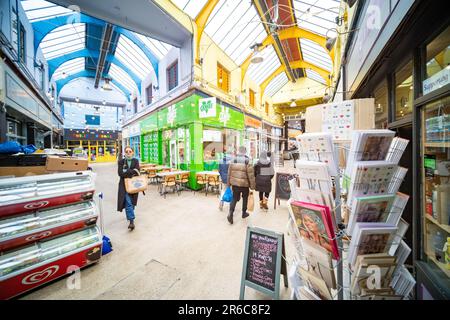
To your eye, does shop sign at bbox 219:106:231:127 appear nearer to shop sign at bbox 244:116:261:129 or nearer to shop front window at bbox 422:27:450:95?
shop sign at bbox 244:116:261:129

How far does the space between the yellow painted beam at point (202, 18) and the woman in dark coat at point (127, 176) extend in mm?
6259

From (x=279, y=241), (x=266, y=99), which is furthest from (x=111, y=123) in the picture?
(x=279, y=241)

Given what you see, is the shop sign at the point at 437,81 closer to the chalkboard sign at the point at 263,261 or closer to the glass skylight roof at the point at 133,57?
the chalkboard sign at the point at 263,261

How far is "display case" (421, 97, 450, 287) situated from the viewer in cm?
163

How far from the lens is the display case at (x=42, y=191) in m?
2.21

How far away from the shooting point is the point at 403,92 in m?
2.54

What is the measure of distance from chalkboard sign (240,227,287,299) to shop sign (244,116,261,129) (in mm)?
11560

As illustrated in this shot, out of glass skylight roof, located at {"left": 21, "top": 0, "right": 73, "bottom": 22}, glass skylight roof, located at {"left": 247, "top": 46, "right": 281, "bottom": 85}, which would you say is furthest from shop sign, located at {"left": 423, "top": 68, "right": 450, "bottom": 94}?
glass skylight roof, located at {"left": 21, "top": 0, "right": 73, "bottom": 22}

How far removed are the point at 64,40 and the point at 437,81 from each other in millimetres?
16734

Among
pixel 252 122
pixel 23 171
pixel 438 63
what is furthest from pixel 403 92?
pixel 252 122

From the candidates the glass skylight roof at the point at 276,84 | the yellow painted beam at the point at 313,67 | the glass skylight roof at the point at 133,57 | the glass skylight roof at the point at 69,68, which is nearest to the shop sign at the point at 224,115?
the glass skylight roof at the point at 133,57

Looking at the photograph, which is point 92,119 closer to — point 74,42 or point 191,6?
point 74,42

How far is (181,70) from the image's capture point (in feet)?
28.6
